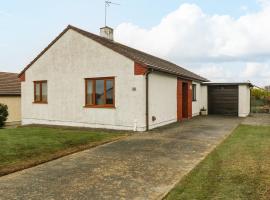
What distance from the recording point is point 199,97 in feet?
79.9

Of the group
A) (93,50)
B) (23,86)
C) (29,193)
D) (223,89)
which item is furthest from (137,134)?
(223,89)

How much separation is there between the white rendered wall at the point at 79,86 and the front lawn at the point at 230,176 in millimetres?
5708

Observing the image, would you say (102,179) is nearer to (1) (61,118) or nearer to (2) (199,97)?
(1) (61,118)

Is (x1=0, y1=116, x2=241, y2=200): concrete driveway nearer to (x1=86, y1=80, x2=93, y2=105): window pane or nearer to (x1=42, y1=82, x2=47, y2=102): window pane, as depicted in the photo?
(x1=86, y1=80, x2=93, y2=105): window pane

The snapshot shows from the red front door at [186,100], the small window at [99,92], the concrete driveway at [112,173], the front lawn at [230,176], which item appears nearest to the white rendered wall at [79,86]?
the small window at [99,92]

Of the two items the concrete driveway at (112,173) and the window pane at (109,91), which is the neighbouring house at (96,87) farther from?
the concrete driveway at (112,173)

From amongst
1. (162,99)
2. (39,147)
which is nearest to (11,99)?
(162,99)

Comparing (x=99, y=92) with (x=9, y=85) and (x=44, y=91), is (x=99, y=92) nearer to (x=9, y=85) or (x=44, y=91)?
(x=44, y=91)

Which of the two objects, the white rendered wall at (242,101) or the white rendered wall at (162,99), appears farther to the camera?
the white rendered wall at (242,101)

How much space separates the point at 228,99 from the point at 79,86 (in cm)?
1366

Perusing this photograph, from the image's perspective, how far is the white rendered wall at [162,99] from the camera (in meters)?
14.7

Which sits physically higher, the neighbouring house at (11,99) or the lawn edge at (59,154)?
the neighbouring house at (11,99)

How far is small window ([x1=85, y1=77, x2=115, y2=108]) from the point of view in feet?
48.6

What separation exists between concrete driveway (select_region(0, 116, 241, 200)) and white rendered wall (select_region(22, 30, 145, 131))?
3.84 metres
